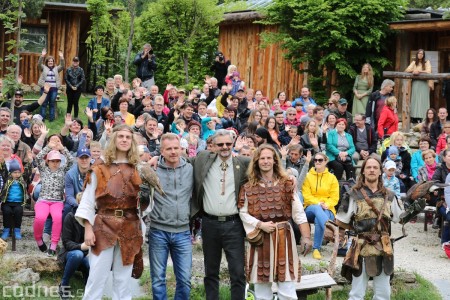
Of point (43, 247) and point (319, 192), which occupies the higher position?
point (319, 192)

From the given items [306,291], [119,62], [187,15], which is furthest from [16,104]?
[119,62]

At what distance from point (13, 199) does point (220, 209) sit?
166 inches

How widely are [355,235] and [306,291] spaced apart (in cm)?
88

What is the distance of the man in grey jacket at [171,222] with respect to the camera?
311 inches

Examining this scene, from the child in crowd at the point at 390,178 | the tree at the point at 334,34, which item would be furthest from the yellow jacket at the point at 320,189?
the tree at the point at 334,34

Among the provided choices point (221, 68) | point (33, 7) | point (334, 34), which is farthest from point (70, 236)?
point (33, 7)

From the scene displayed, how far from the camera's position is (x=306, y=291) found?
8.78m

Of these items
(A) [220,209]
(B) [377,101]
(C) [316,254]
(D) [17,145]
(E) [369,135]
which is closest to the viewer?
(A) [220,209]

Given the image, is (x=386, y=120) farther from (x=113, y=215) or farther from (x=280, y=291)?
(x=113, y=215)

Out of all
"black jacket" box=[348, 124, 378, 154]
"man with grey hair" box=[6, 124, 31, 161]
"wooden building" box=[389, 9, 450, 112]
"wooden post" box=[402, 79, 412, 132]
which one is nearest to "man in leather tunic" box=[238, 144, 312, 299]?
"man with grey hair" box=[6, 124, 31, 161]

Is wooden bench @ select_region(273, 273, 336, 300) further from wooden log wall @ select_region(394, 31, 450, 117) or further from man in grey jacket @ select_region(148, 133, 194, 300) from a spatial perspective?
wooden log wall @ select_region(394, 31, 450, 117)

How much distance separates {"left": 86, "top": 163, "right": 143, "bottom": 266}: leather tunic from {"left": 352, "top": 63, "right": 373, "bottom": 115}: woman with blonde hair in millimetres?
11872

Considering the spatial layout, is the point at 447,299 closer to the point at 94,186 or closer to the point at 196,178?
the point at 196,178

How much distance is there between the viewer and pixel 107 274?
741 cm
